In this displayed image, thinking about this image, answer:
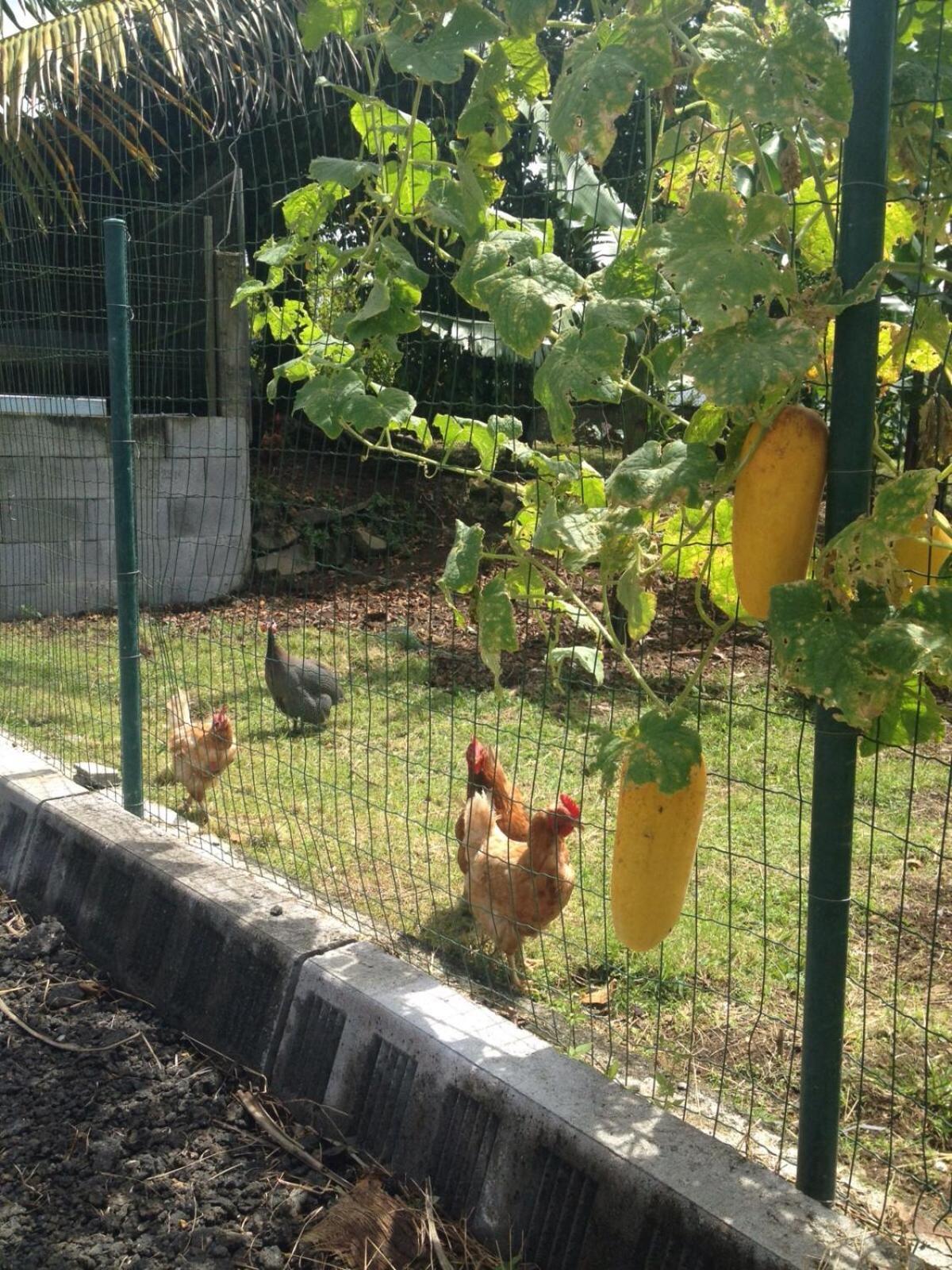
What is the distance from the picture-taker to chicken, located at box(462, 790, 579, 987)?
315 cm

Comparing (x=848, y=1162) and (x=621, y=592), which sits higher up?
(x=621, y=592)

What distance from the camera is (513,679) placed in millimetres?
6996

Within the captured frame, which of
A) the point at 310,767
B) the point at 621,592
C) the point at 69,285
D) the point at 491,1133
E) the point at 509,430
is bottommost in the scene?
the point at 310,767

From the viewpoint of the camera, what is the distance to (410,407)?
2367 millimetres

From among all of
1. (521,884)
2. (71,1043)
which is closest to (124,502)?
(71,1043)

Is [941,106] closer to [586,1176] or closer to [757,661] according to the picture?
[586,1176]

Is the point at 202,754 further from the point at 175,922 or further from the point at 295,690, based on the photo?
the point at 175,922

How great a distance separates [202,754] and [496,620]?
2.79 m

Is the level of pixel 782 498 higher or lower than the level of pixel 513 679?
higher

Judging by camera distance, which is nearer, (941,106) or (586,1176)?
(941,106)

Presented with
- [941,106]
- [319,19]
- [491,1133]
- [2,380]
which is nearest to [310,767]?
[2,380]

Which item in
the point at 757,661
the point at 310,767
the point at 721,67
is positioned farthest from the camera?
the point at 757,661

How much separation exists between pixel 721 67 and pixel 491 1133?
186cm

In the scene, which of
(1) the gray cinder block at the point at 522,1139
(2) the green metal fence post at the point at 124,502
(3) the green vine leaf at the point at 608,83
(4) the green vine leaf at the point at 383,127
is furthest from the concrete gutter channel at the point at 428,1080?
(4) the green vine leaf at the point at 383,127
